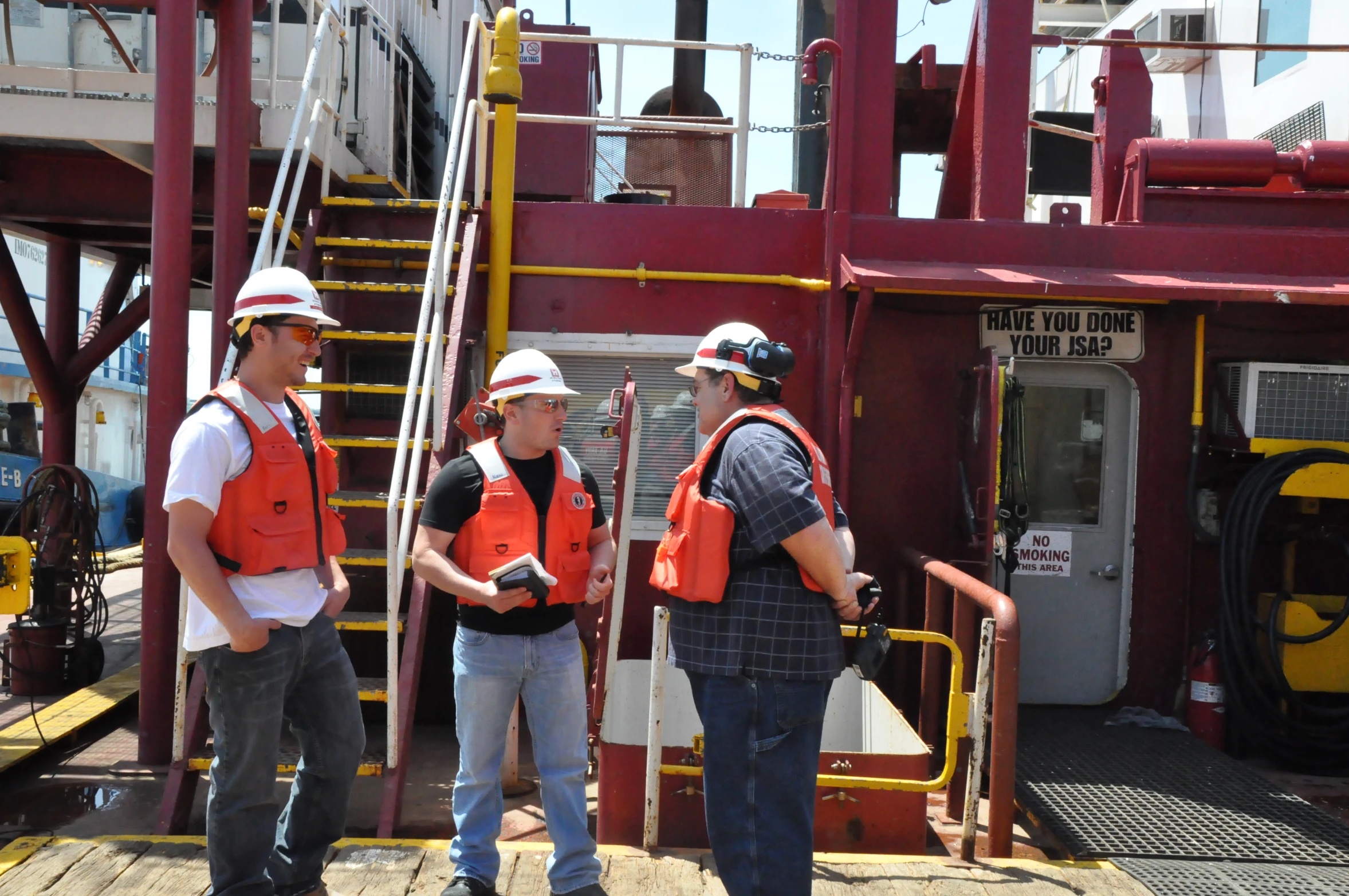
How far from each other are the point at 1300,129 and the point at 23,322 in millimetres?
11272

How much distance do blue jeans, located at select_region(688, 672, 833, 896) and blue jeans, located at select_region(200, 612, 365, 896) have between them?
4.32ft

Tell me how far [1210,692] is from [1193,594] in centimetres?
68

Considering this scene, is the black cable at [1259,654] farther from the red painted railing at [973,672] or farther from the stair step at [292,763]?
the stair step at [292,763]

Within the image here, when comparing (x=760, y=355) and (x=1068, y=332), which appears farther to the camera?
(x=1068, y=332)

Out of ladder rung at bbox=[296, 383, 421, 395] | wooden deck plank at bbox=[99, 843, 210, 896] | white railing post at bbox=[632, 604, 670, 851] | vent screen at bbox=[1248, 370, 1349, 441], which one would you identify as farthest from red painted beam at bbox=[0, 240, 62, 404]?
vent screen at bbox=[1248, 370, 1349, 441]

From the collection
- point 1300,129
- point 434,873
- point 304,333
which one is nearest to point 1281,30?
point 1300,129

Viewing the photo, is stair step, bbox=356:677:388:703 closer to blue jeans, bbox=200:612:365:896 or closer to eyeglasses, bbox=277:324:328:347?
blue jeans, bbox=200:612:365:896

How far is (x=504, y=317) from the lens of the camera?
6.96 m

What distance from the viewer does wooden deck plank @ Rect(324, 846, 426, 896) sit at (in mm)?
4000

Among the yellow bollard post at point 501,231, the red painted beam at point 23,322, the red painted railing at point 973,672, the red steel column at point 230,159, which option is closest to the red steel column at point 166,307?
the red steel column at point 230,159

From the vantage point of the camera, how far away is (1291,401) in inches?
267

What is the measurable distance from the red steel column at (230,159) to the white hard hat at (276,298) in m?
2.55

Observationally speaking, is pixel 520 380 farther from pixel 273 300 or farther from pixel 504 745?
pixel 504 745

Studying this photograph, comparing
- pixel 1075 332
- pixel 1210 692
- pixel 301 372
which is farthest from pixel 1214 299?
pixel 301 372
